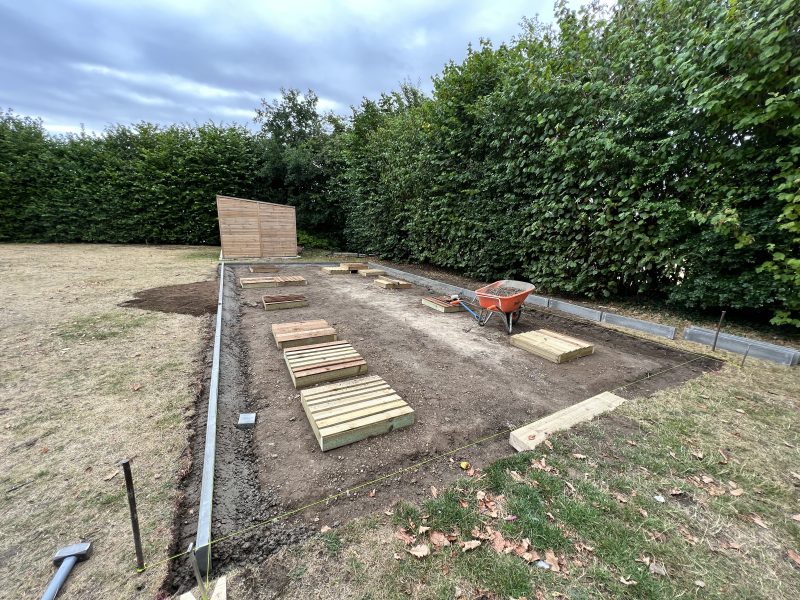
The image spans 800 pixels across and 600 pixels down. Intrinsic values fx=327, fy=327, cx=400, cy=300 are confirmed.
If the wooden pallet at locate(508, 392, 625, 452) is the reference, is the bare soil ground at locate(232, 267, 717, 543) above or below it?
below

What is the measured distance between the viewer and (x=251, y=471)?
7.51 feet

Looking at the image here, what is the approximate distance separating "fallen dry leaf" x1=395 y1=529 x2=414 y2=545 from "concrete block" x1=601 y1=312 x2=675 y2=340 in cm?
504

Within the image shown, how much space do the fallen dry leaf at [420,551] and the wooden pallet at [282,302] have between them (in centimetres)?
515

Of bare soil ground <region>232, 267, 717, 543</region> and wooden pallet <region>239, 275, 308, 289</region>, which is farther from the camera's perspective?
wooden pallet <region>239, 275, 308, 289</region>

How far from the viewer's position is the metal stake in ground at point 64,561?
4.82 ft

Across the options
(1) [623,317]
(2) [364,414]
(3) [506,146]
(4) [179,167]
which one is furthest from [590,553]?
(4) [179,167]

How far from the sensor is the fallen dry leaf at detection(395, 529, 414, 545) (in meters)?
1.75

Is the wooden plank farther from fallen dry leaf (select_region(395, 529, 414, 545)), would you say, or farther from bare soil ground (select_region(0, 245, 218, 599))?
fallen dry leaf (select_region(395, 529, 414, 545))

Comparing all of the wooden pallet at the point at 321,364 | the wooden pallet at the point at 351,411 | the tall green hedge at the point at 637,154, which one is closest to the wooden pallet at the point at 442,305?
the tall green hedge at the point at 637,154

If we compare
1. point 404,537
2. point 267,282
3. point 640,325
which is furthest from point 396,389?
point 267,282

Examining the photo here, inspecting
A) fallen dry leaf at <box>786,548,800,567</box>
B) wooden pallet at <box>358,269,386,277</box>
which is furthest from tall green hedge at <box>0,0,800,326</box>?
fallen dry leaf at <box>786,548,800,567</box>

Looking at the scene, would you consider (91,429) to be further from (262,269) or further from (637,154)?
(262,269)

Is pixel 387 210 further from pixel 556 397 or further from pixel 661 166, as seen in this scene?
pixel 556 397

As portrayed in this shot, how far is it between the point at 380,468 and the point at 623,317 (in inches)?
198
